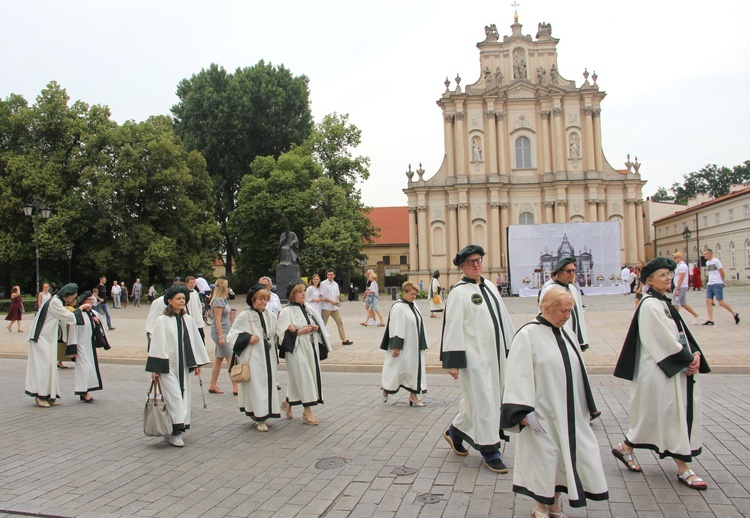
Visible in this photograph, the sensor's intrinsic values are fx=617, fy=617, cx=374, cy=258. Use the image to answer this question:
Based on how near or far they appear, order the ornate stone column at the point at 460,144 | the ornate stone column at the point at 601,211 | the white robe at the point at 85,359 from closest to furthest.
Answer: the white robe at the point at 85,359, the ornate stone column at the point at 601,211, the ornate stone column at the point at 460,144

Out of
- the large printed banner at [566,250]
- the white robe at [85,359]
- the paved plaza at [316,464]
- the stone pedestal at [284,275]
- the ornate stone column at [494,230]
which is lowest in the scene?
the paved plaza at [316,464]

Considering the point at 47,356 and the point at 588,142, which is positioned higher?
the point at 588,142

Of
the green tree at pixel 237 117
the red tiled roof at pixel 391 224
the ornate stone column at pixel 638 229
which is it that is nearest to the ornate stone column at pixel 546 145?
the ornate stone column at pixel 638 229

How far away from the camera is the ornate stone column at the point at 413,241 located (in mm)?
52812

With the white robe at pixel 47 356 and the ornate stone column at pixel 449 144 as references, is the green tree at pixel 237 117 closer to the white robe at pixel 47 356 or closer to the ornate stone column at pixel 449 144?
the ornate stone column at pixel 449 144

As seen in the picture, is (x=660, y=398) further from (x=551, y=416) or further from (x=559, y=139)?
(x=559, y=139)

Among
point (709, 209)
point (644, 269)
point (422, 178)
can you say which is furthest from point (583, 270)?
point (644, 269)

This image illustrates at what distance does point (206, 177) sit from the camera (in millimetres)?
47750

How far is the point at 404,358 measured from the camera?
8680 mm

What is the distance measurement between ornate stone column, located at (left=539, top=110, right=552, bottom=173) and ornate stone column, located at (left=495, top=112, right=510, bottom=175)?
10.2ft

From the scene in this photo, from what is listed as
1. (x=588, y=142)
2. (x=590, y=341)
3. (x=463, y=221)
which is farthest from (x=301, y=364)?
(x=588, y=142)

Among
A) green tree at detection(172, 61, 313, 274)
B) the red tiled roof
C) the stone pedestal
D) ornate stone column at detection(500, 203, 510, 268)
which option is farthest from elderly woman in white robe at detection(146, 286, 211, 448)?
the red tiled roof

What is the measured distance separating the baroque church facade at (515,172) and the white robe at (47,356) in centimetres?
4308

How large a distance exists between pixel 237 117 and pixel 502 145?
73.5ft
